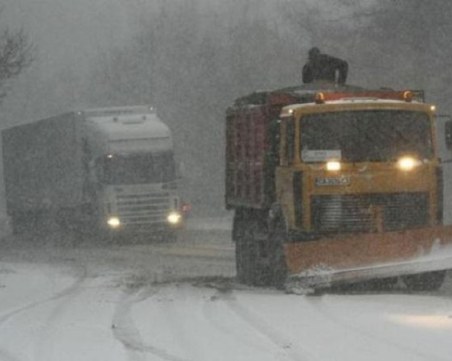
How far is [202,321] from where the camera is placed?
14531 millimetres

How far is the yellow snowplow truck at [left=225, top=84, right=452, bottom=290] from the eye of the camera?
679 inches

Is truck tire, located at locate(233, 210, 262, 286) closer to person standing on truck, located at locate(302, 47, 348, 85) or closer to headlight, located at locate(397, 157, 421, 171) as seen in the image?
headlight, located at locate(397, 157, 421, 171)

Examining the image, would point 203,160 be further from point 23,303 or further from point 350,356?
point 350,356

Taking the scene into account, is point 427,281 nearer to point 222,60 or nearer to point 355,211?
point 355,211

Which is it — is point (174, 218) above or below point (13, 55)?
below

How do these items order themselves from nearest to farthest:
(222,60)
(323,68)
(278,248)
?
(278,248)
(323,68)
(222,60)

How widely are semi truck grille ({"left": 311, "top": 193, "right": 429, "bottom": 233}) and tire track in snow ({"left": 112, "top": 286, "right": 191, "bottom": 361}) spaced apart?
2.79m

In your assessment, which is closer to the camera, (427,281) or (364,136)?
(364,136)

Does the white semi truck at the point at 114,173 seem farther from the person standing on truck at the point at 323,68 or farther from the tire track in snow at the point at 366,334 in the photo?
the tire track in snow at the point at 366,334

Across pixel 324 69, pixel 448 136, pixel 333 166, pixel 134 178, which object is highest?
pixel 324 69

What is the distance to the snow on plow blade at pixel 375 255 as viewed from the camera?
1712cm

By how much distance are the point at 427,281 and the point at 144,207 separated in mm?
17676

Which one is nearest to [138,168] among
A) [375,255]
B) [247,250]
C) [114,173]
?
[114,173]

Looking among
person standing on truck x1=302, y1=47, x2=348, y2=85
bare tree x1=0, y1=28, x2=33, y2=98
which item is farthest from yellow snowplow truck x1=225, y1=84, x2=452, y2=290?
bare tree x1=0, y1=28, x2=33, y2=98
